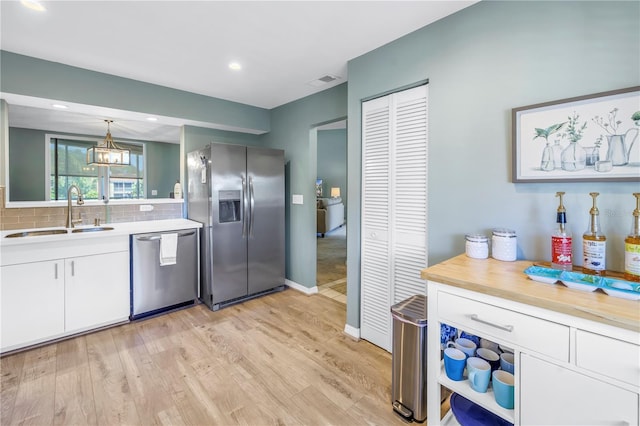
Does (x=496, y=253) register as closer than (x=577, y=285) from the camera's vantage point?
No

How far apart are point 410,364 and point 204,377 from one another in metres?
1.48

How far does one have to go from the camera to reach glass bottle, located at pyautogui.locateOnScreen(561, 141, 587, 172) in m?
1.44

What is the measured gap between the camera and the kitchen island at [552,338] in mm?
961

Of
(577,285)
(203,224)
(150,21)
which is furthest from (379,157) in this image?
(203,224)

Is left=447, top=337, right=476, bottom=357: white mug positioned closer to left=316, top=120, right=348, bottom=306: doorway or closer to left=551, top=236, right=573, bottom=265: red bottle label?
left=551, top=236, right=573, bottom=265: red bottle label

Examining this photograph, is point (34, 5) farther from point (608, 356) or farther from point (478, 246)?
point (608, 356)

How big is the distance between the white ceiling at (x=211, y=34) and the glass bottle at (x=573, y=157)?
3.66 ft

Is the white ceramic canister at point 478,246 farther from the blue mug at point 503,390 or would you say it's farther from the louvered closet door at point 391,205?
the blue mug at point 503,390

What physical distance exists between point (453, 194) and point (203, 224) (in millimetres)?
2783

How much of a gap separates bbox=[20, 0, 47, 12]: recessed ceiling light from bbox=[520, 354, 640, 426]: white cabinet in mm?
3331

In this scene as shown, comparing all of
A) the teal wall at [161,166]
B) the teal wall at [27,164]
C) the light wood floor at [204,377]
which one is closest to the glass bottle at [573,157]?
the light wood floor at [204,377]

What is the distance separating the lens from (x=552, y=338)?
1093mm

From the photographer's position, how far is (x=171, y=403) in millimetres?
1827

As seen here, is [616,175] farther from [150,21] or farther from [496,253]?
[150,21]
